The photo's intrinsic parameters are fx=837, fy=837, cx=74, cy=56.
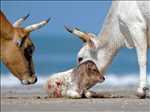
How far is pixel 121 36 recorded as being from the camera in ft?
64.5

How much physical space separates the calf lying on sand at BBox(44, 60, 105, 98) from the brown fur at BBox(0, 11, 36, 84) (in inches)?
62.2

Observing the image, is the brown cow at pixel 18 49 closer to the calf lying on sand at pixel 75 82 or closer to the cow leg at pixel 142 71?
the calf lying on sand at pixel 75 82

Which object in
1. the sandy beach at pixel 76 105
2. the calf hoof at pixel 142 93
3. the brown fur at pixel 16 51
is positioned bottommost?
the sandy beach at pixel 76 105

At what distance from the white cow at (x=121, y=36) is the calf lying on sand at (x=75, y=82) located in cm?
81

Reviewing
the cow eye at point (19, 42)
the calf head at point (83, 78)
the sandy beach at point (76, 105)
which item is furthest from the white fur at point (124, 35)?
the cow eye at point (19, 42)

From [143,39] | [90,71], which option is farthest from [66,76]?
[143,39]

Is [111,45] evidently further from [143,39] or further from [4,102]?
[4,102]

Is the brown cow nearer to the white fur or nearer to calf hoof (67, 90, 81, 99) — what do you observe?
calf hoof (67, 90, 81, 99)

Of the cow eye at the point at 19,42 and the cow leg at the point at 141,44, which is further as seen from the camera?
the cow leg at the point at 141,44

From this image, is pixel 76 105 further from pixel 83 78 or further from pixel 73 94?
pixel 83 78

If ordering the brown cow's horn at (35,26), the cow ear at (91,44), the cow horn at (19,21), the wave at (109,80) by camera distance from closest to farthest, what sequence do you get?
the brown cow's horn at (35,26)
the cow horn at (19,21)
the cow ear at (91,44)
the wave at (109,80)

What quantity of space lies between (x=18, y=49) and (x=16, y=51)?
0.06 m

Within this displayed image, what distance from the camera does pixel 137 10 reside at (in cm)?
1889

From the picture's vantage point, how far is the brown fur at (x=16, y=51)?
16.8 meters
